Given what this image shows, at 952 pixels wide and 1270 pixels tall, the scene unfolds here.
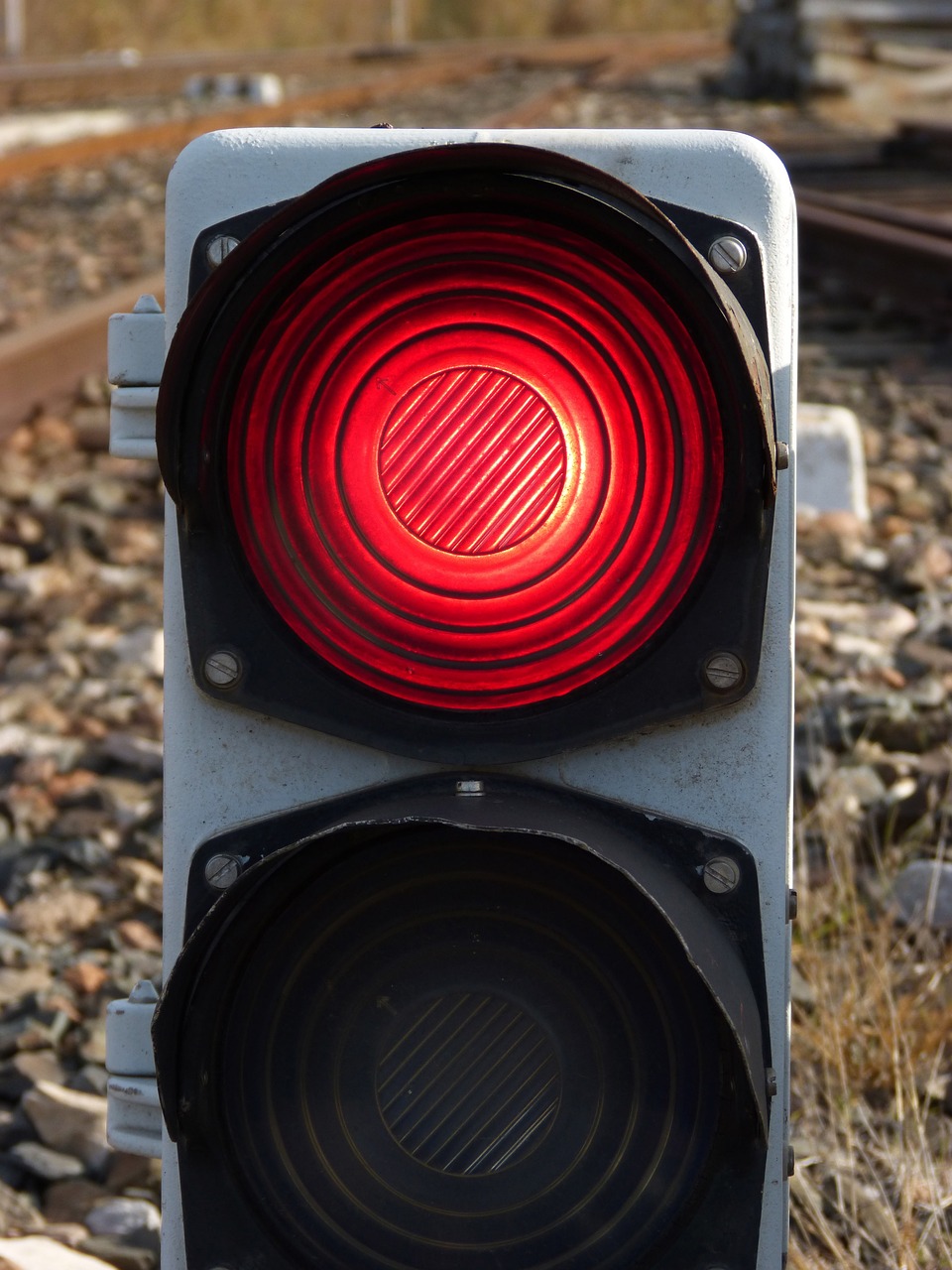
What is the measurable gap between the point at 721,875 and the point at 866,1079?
943 millimetres

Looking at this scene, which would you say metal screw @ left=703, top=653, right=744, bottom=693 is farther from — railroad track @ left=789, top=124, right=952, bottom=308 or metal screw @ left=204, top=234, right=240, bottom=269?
railroad track @ left=789, top=124, right=952, bottom=308

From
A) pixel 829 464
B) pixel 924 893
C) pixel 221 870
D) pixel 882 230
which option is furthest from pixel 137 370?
pixel 882 230

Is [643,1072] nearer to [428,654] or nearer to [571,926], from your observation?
[571,926]

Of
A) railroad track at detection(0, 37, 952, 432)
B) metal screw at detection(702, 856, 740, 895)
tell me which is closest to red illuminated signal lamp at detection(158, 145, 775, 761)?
metal screw at detection(702, 856, 740, 895)

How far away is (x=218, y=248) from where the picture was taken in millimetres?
1145

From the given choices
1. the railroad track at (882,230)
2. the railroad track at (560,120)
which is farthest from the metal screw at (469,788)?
the railroad track at (882,230)

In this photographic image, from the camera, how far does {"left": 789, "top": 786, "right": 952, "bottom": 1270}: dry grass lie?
1652 millimetres

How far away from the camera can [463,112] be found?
13.6 metres

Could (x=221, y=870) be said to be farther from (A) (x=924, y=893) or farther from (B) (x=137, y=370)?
(A) (x=924, y=893)

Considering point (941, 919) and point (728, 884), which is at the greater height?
point (728, 884)

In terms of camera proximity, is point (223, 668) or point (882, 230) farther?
point (882, 230)

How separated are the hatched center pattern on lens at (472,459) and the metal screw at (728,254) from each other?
0.54 ft

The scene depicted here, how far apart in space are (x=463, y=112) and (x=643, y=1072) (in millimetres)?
13486

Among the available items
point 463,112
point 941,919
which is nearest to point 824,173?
point 463,112
